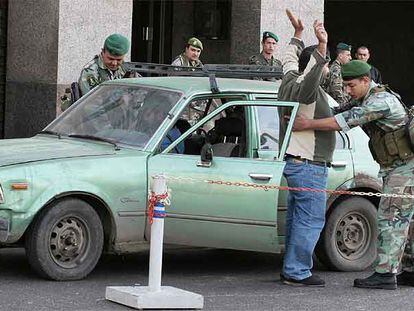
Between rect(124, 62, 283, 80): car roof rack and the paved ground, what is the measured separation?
5.62ft

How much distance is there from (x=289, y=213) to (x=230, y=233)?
1.67 ft

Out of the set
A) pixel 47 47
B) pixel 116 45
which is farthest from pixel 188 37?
pixel 116 45

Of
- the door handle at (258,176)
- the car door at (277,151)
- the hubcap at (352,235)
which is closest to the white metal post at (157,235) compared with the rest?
the door handle at (258,176)

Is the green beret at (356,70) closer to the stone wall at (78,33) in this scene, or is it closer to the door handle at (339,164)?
the door handle at (339,164)

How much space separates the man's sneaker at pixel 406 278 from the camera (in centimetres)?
866

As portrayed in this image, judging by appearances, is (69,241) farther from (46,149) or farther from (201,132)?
(201,132)

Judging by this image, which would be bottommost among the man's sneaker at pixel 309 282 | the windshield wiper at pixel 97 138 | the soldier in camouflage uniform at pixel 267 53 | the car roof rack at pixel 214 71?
the man's sneaker at pixel 309 282

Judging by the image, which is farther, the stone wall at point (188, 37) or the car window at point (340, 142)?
the stone wall at point (188, 37)

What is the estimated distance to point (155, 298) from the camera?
7.27m

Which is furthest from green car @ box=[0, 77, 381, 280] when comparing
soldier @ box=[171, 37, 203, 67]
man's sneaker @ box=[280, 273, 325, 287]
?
soldier @ box=[171, 37, 203, 67]

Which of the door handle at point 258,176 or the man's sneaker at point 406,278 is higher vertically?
the door handle at point 258,176

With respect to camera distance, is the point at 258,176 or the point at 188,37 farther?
the point at 188,37

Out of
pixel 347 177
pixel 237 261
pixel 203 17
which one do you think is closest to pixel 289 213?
pixel 347 177

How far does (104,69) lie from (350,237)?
2.97 meters
